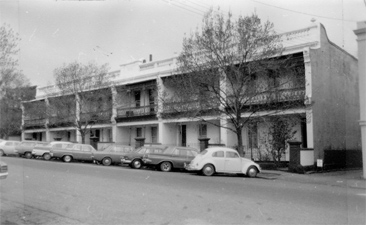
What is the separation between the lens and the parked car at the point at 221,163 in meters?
16.6

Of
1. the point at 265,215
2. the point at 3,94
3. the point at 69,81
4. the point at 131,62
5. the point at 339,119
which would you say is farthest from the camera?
the point at 131,62

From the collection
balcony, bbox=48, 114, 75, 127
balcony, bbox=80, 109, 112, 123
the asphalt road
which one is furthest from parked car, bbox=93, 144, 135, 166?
the asphalt road

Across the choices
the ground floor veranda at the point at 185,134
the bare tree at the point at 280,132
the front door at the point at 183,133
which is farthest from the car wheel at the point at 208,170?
the front door at the point at 183,133

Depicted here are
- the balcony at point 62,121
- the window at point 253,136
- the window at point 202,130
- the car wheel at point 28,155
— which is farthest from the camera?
the balcony at point 62,121

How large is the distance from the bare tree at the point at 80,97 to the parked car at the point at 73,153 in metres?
5.97

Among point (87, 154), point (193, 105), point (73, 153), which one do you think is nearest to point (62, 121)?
point (73, 153)

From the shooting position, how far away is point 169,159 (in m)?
19.3

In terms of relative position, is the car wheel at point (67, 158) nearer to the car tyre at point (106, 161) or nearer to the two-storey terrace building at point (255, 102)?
the car tyre at point (106, 161)

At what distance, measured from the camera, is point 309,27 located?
2116 cm

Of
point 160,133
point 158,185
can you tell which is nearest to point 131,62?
point 160,133

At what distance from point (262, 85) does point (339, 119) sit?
6.98m

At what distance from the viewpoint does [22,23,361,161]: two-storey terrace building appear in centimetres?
2098

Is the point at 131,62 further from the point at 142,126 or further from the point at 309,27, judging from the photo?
the point at 309,27

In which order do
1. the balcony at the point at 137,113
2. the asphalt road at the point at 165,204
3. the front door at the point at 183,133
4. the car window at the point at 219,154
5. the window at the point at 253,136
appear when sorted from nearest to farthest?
the asphalt road at the point at 165,204 < the car window at the point at 219,154 < the window at the point at 253,136 < the front door at the point at 183,133 < the balcony at the point at 137,113
